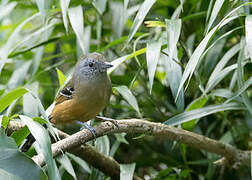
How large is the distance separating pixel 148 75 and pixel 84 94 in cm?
46

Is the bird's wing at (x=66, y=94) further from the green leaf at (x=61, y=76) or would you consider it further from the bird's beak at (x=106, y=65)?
the bird's beak at (x=106, y=65)

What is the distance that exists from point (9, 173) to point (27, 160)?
84 mm

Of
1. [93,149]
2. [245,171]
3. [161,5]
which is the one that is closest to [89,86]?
[93,149]

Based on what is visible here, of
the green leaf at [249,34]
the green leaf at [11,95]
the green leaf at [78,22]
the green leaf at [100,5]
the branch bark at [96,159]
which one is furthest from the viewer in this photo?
the green leaf at [100,5]

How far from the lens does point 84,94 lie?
2.75 m

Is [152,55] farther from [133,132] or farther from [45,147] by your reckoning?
[45,147]

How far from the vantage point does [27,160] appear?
1.67 m

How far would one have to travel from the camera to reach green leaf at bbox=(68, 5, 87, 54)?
2.68 metres

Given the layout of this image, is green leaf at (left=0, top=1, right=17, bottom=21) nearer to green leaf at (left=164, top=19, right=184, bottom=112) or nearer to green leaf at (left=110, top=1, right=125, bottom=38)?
green leaf at (left=110, top=1, right=125, bottom=38)

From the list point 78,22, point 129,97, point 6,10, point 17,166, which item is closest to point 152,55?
point 129,97

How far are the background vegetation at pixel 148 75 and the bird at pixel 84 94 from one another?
0.09 m

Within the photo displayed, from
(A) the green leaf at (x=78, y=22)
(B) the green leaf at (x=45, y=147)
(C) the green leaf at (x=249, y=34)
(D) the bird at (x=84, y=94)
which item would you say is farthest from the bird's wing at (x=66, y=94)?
(C) the green leaf at (x=249, y=34)

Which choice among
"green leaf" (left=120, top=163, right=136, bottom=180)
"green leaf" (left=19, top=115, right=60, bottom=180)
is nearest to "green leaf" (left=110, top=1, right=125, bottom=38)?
"green leaf" (left=120, top=163, right=136, bottom=180)

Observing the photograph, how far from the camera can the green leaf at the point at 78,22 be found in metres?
2.68
